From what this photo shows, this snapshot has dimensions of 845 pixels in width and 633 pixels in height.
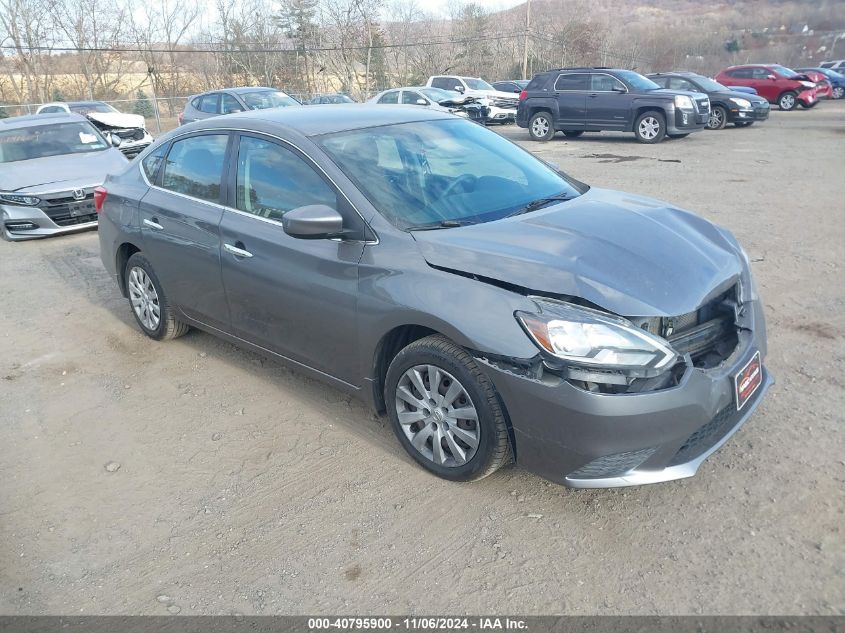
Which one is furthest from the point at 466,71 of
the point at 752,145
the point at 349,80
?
the point at 752,145

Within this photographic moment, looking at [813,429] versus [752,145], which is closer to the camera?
[813,429]

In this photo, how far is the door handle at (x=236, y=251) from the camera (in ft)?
13.0

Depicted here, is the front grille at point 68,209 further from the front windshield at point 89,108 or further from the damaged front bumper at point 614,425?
the front windshield at point 89,108

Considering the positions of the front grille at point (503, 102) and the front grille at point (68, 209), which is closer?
the front grille at point (68, 209)

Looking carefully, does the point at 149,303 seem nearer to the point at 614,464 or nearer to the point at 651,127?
the point at 614,464

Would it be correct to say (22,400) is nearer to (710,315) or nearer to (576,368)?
(576,368)

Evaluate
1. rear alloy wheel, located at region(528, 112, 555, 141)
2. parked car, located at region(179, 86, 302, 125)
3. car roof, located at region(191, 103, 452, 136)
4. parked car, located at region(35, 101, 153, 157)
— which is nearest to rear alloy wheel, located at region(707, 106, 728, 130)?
rear alloy wheel, located at region(528, 112, 555, 141)

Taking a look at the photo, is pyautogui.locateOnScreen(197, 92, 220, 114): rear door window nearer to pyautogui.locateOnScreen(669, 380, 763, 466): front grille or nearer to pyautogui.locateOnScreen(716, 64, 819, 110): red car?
pyautogui.locateOnScreen(669, 380, 763, 466): front grille

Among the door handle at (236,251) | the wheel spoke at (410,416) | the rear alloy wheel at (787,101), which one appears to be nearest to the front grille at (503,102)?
Result: the rear alloy wheel at (787,101)

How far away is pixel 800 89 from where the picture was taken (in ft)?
83.3

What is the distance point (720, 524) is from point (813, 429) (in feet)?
3.47

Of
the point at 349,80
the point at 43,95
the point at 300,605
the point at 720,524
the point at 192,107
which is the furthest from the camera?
the point at 349,80

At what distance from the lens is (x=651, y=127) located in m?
16.9

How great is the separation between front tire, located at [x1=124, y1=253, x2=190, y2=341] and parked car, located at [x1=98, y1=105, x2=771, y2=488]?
0.40 meters
